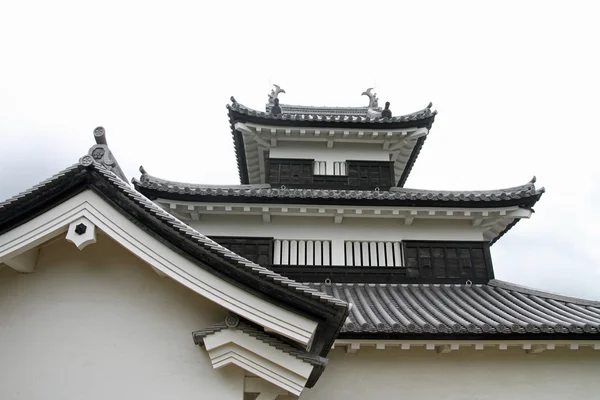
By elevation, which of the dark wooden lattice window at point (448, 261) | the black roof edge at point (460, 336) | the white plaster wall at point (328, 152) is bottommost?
the black roof edge at point (460, 336)

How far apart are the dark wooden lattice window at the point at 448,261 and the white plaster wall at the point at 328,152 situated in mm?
3570

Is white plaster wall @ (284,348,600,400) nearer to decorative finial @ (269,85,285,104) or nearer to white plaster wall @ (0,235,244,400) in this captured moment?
white plaster wall @ (0,235,244,400)

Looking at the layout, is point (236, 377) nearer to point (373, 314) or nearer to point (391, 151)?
point (373, 314)

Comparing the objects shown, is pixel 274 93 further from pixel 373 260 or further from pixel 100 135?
pixel 100 135

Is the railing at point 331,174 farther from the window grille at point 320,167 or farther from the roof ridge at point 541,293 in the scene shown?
the roof ridge at point 541,293

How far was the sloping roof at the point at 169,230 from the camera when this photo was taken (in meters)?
4.19

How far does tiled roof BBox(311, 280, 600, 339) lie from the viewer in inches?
269

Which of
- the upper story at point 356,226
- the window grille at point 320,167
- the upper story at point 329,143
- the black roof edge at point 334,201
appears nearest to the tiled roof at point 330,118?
the upper story at point 329,143

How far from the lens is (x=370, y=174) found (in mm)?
12477

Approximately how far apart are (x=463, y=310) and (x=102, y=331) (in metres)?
6.79

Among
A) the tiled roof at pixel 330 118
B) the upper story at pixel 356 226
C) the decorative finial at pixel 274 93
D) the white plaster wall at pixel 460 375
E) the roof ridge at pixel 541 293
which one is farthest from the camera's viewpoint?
the decorative finial at pixel 274 93

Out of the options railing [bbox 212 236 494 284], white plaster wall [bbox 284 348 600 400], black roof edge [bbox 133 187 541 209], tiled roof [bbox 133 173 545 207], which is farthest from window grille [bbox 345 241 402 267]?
white plaster wall [bbox 284 348 600 400]

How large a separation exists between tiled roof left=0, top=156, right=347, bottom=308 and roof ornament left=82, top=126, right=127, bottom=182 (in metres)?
0.18

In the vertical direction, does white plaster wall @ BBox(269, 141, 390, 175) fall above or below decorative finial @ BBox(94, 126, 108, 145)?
above
